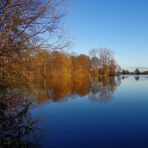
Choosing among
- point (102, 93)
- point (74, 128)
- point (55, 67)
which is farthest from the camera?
point (55, 67)

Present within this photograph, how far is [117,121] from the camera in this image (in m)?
8.44

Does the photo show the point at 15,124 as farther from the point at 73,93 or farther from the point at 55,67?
the point at 55,67

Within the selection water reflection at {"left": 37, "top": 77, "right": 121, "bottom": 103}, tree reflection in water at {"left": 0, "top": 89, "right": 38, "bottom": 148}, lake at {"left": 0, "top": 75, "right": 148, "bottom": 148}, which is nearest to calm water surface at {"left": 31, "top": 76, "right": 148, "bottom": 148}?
lake at {"left": 0, "top": 75, "right": 148, "bottom": 148}

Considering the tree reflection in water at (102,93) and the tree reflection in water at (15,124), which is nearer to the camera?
the tree reflection in water at (15,124)

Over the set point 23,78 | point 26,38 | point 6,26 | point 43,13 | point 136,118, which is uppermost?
point 43,13

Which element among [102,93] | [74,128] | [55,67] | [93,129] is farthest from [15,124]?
[55,67]

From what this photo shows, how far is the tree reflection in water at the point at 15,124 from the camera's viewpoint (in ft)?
18.4

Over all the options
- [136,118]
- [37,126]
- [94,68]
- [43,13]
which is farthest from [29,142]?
[94,68]

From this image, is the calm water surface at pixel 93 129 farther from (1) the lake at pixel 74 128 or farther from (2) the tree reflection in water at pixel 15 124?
(2) the tree reflection in water at pixel 15 124

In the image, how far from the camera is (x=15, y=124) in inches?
288

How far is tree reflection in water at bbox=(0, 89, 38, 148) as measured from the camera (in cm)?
562

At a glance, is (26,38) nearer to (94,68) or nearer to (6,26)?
(6,26)

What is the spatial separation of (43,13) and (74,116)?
246 inches

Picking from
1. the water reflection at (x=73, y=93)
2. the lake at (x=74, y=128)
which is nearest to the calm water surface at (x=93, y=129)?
the lake at (x=74, y=128)
